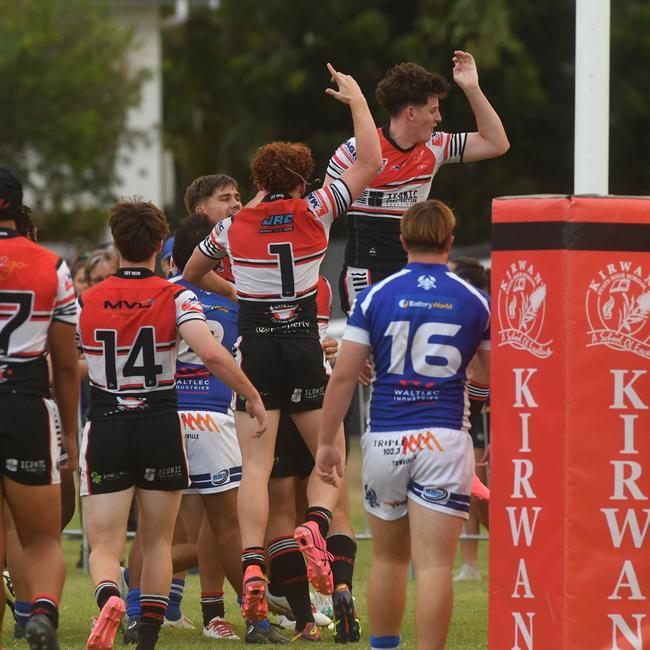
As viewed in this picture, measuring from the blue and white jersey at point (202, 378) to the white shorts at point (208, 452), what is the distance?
0.19 feet

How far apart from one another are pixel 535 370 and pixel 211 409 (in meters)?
2.58

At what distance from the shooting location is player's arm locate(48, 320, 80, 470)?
22.6 feet

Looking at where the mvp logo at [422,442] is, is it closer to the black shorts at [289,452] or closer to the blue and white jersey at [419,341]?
the blue and white jersey at [419,341]

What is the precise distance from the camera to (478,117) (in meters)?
8.81

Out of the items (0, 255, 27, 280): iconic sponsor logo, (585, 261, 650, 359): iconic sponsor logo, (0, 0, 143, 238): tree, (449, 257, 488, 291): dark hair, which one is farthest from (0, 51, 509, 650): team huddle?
(0, 0, 143, 238): tree

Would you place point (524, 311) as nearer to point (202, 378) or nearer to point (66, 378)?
point (66, 378)

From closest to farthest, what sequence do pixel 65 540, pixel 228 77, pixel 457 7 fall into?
pixel 65 540
pixel 457 7
pixel 228 77

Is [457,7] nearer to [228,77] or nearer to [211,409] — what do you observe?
[228,77]

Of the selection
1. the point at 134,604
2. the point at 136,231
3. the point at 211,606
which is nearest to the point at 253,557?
the point at 134,604

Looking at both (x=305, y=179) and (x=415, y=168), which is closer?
(x=305, y=179)

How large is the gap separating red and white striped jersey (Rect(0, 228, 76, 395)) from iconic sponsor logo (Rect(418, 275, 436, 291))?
1.54 metres

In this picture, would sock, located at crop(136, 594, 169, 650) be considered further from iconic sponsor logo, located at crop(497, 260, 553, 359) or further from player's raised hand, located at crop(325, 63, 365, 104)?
player's raised hand, located at crop(325, 63, 365, 104)

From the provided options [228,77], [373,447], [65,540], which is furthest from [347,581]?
[228,77]

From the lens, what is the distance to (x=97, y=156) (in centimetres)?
3962
